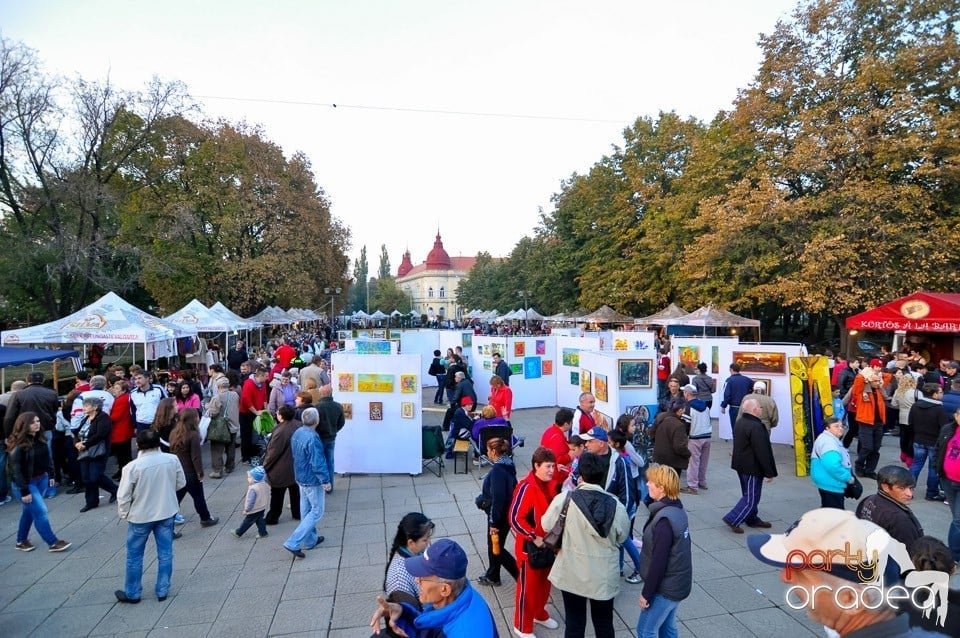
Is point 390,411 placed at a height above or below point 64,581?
above

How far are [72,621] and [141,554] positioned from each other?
0.69m

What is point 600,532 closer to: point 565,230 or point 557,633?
point 557,633

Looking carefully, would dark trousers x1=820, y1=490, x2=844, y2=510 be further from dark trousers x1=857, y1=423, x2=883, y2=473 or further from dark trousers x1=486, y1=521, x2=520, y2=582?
dark trousers x1=857, y1=423, x2=883, y2=473

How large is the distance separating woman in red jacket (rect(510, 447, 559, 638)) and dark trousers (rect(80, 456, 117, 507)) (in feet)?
20.3

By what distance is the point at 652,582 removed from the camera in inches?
129

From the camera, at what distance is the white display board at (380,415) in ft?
28.0

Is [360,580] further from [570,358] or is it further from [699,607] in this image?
[570,358]

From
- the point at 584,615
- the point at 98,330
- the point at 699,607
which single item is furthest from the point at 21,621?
the point at 98,330

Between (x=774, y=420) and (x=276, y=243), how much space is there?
26949 millimetres

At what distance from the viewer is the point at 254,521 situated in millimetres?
6047

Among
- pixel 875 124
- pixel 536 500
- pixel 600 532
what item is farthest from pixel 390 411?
pixel 875 124

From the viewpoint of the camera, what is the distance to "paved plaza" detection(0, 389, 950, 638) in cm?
428

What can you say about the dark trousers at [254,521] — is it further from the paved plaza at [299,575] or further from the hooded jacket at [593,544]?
the hooded jacket at [593,544]

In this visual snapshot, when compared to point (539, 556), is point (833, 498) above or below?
below
